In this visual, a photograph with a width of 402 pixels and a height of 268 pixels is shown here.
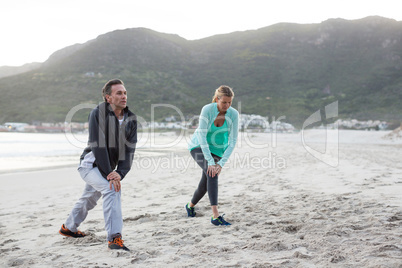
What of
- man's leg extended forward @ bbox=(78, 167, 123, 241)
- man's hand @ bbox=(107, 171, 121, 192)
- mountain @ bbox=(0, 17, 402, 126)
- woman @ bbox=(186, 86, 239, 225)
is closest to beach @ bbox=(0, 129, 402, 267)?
man's leg extended forward @ bbox=(78, 167, 123, 241)

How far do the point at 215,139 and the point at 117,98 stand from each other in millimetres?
1302

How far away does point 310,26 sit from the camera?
95875 mm

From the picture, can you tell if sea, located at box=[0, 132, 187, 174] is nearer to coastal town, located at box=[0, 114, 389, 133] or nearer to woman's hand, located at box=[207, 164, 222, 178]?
woman's hand, located at box=[207, 164, 222, 178]

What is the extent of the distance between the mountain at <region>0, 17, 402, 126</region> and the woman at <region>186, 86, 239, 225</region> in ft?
160

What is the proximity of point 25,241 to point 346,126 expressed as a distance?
137 feet

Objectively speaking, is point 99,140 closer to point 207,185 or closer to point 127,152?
point 127,152

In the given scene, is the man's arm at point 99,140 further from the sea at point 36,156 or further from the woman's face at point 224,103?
the sea at point 36,156

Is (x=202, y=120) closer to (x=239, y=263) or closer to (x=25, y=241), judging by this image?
(x=239, y=263)

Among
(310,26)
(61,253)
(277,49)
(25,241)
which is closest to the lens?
(61,253)

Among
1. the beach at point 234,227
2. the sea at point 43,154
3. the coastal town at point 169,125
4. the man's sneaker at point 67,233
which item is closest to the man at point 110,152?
the beach at point 234,227

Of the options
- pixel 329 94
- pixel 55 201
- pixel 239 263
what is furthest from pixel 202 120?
pixel 329 94

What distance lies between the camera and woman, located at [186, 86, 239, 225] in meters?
3.51

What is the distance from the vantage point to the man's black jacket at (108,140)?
2.79 m

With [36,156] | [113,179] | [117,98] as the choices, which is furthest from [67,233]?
[36,156]
